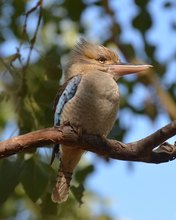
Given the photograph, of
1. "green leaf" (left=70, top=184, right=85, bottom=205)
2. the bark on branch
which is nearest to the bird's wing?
"green leaf" (left=70, top=184, right=85, bottom=205)

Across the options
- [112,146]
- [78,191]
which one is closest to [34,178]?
[78,191]

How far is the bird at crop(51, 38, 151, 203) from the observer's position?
4.01 meters

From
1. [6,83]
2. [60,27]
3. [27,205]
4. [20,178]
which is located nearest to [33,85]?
[6,83]

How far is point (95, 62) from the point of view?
4.55 metres

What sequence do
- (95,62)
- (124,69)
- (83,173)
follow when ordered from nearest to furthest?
(124,69) < (95,62) < (83,173)

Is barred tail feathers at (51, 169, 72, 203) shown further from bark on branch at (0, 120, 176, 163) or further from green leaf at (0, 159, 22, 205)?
bark on branch at (0, 120, 176, 163)

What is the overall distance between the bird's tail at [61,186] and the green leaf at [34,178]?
81 millimetres

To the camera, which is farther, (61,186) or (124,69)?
(124,69)

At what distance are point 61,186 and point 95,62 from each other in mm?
818

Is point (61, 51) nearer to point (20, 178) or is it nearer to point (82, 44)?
point (82, 44)

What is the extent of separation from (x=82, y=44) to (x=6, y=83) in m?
0.62

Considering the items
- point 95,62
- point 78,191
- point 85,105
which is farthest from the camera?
point 95,62

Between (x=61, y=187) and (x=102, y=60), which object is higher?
(x=102, y=60)

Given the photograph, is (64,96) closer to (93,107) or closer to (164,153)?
(93,107)
